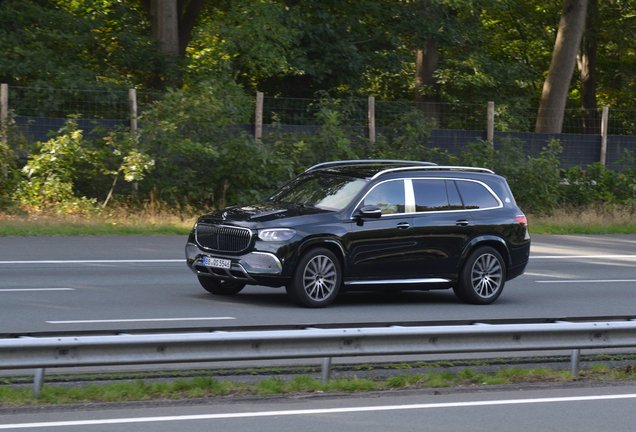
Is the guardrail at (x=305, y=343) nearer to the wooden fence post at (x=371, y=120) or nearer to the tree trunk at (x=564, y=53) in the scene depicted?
the wooden fence post at (x=371, y=120)

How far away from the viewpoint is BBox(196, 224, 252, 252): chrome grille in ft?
36.6

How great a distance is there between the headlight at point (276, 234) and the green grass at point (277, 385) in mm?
3250

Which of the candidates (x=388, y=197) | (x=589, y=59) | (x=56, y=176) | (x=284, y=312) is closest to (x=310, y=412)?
(x=284, y=312)

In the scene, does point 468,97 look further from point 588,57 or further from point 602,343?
point 602,343

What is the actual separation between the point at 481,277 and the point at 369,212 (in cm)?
203

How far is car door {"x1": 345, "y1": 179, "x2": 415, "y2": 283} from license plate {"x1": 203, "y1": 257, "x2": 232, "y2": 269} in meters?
1.48

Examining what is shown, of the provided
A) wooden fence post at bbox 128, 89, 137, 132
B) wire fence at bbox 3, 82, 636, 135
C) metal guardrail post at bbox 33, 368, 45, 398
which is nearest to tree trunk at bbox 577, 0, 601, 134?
wire fence at bbox 3, 82, 636, 135

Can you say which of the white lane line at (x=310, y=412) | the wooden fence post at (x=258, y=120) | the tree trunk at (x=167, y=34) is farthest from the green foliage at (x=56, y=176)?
the white lane line at (x=310, y=412)

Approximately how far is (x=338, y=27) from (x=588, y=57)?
1542 centimetres

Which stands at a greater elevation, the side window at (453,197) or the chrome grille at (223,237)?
the side window at (453,197)

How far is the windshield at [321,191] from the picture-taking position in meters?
11.9

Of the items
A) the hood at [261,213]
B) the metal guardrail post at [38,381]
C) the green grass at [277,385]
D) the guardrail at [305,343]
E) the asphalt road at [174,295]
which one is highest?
the hood at [261,213]

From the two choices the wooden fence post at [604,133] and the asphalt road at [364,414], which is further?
the wooden fence post at [604,133]

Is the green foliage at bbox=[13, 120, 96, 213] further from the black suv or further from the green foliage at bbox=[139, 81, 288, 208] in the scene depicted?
the black suv
